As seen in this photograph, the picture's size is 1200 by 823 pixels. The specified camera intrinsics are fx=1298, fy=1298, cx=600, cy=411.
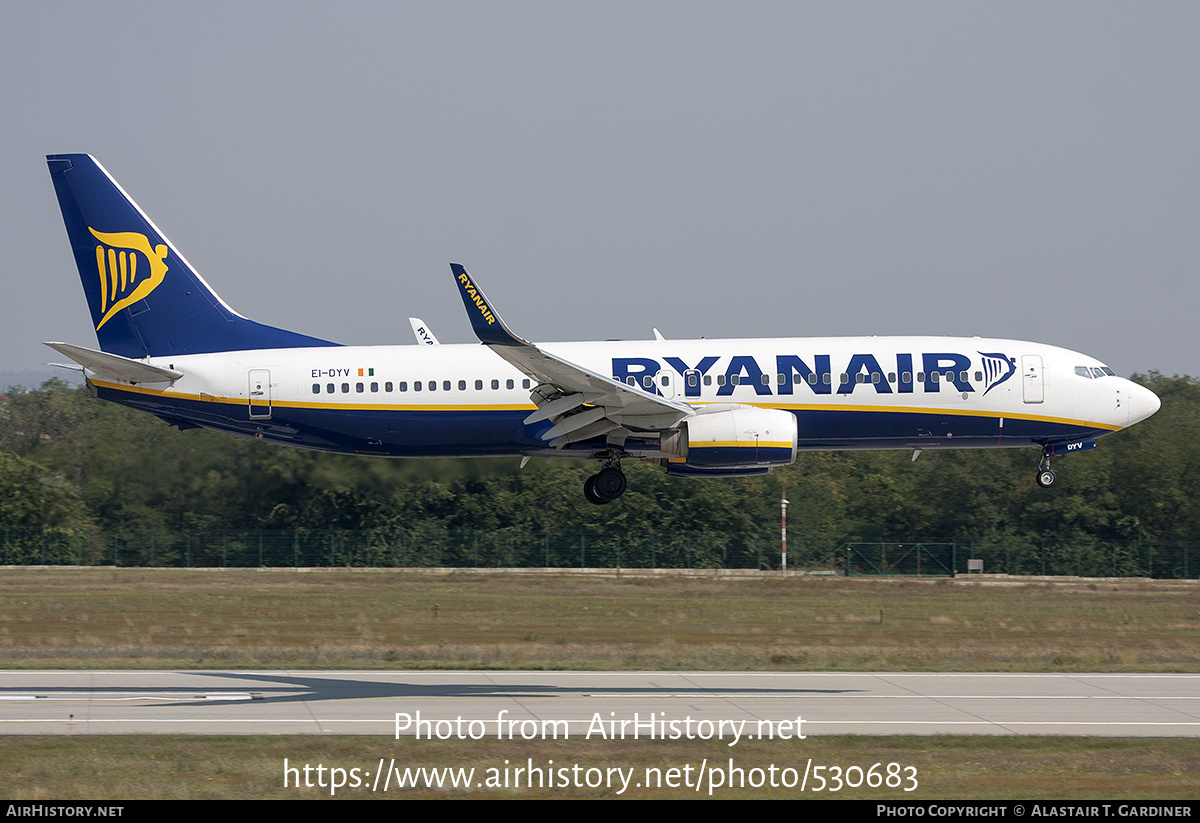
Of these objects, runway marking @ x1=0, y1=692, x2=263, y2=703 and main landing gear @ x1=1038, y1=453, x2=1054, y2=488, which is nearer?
runway marking @ x1=0, y1=692, x2=263, y2=703

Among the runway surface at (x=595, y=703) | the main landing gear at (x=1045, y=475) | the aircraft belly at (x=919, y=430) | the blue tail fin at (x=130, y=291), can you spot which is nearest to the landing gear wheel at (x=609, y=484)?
the runway surface at (x=595, y=703)

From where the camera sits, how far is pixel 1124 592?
5631cm

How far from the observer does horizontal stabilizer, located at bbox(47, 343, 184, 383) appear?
32844 mm

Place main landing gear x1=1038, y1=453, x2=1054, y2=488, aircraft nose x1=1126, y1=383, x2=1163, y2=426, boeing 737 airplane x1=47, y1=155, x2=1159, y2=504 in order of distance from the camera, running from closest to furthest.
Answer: boeing 737 airplane x1=47, y1=155, x2=1159, y2=504 → main landing gear x1=1038, y1=453, x2=1054, y2=488 → aircraft nose x1=1126, y1=383, x2=1163, y2=426

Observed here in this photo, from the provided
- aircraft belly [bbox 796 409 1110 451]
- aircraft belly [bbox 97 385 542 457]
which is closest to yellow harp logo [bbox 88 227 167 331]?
aircraft belly [bbox 97 385 542 457]

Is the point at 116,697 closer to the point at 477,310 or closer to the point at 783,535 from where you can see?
the point at 477,310

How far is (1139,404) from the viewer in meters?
36.2

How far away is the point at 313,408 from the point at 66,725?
1220 centimetres

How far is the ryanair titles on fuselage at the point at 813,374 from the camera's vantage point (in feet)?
112

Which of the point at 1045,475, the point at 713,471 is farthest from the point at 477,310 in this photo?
the point at 1045,475

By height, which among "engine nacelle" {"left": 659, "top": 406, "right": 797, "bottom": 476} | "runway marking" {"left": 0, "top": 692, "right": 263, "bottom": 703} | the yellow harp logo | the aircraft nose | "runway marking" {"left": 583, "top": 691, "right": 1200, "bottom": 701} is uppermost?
the yellow harp logo

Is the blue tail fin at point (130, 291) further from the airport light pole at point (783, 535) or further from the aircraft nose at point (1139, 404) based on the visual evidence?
the airport light pole at point (783, 535)

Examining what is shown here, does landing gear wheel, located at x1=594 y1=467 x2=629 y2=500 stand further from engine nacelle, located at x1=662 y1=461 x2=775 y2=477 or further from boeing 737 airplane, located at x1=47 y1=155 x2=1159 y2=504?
engine nacelle, located at x1=662 y1=461 x2=775 y2=477

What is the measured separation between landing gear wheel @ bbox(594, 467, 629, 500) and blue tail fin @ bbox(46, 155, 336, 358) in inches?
343
